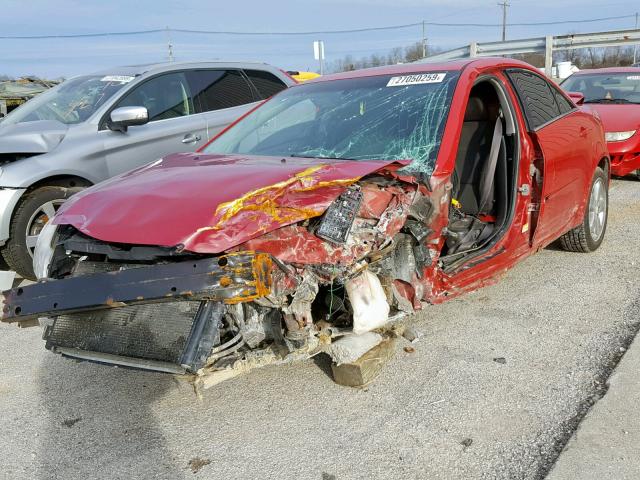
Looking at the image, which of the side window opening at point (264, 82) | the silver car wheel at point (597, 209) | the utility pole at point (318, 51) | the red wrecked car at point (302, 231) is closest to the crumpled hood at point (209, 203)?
the red wrecked car at point (302, 231)

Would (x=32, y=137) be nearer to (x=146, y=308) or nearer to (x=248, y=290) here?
(x=146, y=308)

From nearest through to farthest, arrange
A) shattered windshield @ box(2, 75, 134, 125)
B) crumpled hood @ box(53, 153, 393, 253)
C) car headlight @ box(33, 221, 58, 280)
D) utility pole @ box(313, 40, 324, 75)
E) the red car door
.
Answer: crumpled hood @ box(53, 153, 393, 253), car headlight @ box(33, 221, 58, 280), the red car door, shattered windshield @ box(2, 75, 134, 125), utility pole @ box(313, 40, 324, 75)

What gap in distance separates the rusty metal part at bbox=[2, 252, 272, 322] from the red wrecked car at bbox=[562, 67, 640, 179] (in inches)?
212

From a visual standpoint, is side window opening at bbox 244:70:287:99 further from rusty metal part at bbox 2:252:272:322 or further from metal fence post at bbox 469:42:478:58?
metal fence post at bbox 469:42:478:58

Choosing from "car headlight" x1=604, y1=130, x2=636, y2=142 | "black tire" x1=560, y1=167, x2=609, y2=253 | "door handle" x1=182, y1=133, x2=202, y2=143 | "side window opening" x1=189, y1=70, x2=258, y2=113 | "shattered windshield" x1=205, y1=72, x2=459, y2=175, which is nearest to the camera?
"shattered windshield" x1=205, y1=72, x2=459, y2=175

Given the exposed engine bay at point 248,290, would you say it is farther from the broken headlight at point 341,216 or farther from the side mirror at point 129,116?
the side mirror at point 129,116

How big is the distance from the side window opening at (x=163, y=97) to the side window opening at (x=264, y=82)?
1004mm

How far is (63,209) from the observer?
2920 mm

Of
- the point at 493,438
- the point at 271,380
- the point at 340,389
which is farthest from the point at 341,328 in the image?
the point at 493,438

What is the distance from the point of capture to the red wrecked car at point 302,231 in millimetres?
2381

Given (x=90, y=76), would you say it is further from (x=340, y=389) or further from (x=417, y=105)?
(x=340, y=389)

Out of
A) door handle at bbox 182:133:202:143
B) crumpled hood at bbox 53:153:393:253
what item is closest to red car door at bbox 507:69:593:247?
crumpled hood at bbox 53:153:393:253

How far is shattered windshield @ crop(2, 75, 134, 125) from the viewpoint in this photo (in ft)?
18.1

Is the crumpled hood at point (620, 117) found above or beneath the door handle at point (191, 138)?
beneath
